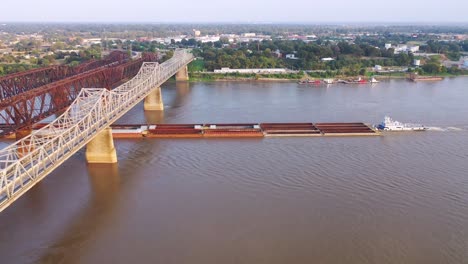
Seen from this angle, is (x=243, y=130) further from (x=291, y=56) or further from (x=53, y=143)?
(x=291, y=56)

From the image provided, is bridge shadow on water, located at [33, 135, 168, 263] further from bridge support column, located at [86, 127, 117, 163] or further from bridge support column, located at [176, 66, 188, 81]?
bridge support column, located at [176, 66, 188, 81]

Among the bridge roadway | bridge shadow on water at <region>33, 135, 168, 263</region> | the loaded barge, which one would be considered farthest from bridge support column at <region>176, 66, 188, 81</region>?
bridge shadow on water at <region>33, 135, 168, 263</region>

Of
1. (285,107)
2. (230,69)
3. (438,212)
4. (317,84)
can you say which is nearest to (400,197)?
(438,212)

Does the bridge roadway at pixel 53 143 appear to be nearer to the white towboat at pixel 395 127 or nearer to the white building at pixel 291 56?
the white towboat at pixel 395 127

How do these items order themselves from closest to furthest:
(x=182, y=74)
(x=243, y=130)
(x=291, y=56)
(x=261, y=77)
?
(x=243, y=130), (x=182, y=74), (x=261, y=77), (x=291, y=56)

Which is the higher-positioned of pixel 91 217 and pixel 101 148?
pixel 101 148

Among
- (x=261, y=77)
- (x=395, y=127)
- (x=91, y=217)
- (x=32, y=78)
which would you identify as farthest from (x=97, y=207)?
(x=261, y=77)

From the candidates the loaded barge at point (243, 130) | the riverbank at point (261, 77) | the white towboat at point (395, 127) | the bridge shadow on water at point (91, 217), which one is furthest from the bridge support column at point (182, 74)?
the bridge shadow on water at point (91, 217)
